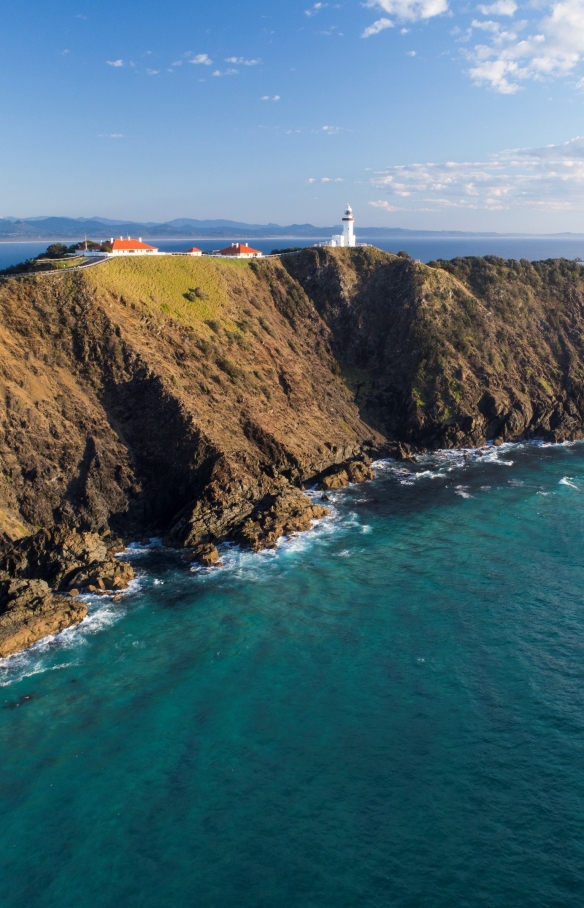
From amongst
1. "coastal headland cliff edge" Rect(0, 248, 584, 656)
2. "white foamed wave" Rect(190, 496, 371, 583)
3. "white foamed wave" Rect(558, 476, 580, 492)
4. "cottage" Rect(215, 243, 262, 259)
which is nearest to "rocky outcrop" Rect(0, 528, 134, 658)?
"coastal headland cliff edge" Rect(0, 248, 584, 656)

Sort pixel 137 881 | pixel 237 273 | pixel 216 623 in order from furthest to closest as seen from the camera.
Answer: pixel 237 273 < pixel 216 623 < pixel 137 881

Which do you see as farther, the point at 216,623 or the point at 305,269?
the point at 305,269

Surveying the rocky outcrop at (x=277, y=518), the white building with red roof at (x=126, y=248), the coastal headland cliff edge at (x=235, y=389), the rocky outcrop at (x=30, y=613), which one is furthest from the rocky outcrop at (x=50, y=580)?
Answer: the white building with red roof at (x=126, y=248)

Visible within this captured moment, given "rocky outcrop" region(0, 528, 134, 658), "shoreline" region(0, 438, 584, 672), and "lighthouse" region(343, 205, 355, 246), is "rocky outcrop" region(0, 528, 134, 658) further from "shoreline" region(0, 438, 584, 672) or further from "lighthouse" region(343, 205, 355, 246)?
"lighthouse" region(343, 205, 355, 246)

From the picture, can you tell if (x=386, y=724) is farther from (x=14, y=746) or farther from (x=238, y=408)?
(x=238, y=408)

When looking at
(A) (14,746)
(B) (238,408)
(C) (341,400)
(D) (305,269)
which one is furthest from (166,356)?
(A) (14,746)

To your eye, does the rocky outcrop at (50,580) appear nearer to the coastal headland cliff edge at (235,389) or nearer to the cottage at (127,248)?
the coastal headland cliff edge at (235,389)

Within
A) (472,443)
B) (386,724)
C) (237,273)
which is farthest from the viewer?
(237,273)
